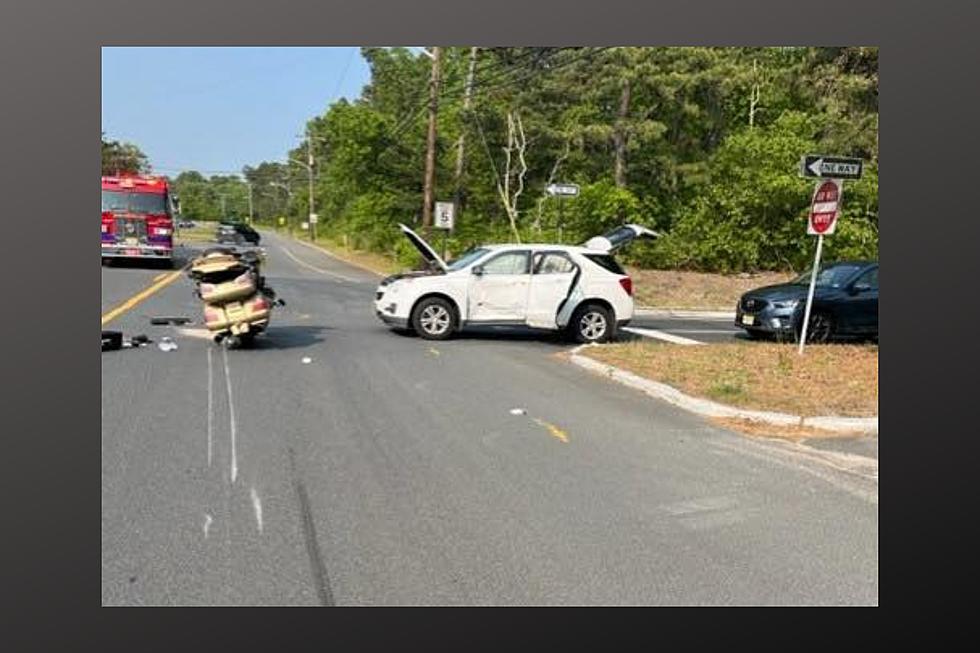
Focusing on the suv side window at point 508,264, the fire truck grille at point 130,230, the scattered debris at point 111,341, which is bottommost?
the scattered debris at point 111,341

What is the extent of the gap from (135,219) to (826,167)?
67.6 feet

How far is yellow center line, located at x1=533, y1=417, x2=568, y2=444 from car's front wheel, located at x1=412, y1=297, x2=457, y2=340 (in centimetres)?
504

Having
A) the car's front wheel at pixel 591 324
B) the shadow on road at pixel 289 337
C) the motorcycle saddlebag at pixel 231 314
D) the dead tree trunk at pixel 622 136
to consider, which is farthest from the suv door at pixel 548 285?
the dead tree trunk at pixel 622 136

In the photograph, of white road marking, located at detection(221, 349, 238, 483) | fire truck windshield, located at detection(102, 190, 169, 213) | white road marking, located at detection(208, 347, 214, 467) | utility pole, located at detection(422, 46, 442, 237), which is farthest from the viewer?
utility pole, located at detection(422, 46, 442, 237)

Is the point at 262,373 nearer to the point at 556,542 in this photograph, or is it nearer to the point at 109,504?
the point at 109,504

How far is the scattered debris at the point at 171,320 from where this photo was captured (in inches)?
492

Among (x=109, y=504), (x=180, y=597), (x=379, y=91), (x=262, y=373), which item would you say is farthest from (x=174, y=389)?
(x=379, y=91)

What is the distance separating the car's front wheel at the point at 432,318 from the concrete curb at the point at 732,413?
134 inches

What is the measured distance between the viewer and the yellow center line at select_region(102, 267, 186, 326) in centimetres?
1313

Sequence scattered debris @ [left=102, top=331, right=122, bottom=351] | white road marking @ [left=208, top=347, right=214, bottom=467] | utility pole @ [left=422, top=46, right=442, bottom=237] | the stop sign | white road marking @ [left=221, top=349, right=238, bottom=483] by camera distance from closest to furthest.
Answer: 1. white road marking @ [left=221, top=349, right=238, bottom=483]
2. white road marking @ [left=208, top=347, right=214, bottom=467]
3. scattered debris @ [left=102, top=331, right=122, bottom=351]
4. the stop sign
5. utility pole @ [left=422, top=46, right=442, bottom=237]

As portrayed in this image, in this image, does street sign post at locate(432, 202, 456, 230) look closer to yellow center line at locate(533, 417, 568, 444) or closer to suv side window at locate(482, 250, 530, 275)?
suv side window at locate(482, 250, 530, 275)

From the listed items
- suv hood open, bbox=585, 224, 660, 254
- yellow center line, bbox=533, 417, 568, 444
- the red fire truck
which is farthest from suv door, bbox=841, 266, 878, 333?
the red fire truck

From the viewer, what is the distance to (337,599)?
157 inches

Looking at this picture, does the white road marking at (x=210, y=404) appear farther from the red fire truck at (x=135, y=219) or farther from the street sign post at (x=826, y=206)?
the red fire truck at (x=135, y=219)
